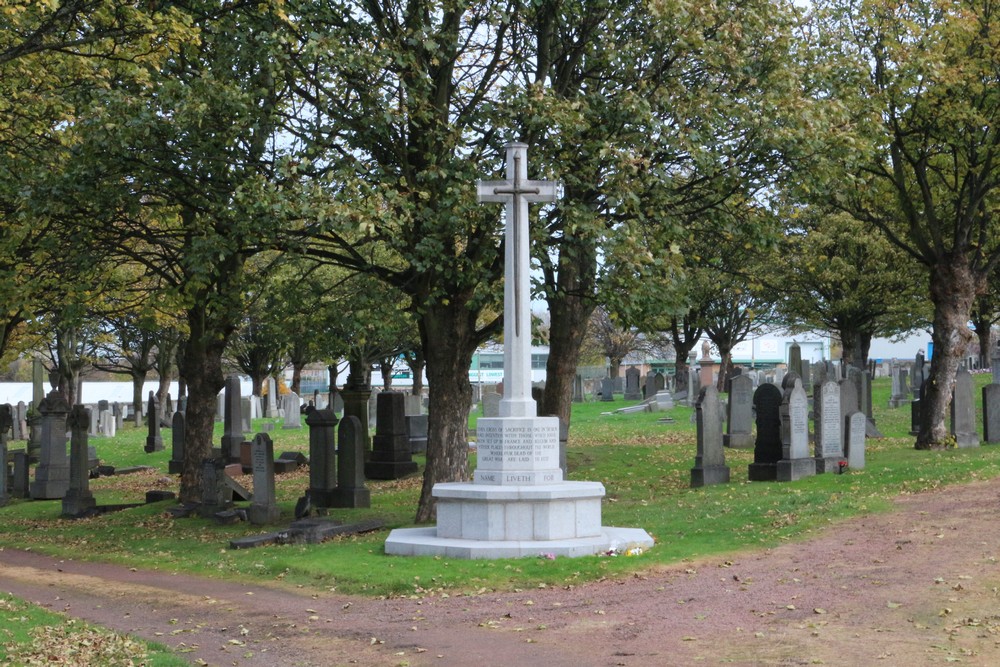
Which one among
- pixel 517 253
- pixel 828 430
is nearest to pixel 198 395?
pixel 517 253

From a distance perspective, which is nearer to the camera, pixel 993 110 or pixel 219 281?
pixel 219 281

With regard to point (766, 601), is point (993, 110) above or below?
above

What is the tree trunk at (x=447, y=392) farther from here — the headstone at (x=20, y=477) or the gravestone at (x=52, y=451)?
the headstone at (x=20, y=477)

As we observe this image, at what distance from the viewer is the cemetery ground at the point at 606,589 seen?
850cm

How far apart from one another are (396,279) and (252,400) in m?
31.4

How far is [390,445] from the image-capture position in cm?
2350

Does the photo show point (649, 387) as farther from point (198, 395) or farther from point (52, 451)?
point (198, 395)

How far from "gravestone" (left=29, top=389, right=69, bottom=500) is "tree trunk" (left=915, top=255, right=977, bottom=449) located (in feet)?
55.7

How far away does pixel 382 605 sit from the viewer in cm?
1065

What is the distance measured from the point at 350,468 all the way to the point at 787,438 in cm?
711

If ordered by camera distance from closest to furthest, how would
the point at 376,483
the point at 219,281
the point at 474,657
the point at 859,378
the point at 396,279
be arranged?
1. the point at 474,657
2. the point at 396,279
3. the point at 219,281
4. the point at 376,483
5. the point at 859,378

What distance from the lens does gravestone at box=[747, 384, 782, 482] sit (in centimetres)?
1883

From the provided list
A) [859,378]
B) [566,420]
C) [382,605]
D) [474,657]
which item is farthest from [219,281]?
[859,378]

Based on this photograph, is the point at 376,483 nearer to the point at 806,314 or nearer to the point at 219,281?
the point at 219,281
